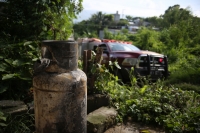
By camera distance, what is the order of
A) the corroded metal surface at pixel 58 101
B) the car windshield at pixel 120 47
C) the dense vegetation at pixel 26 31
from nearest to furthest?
the corroded metal surface at pixel 58 101, the dense vegetation at pixel 26 31, the car windshield at pixel 120 47

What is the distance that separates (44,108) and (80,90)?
0.39 meters

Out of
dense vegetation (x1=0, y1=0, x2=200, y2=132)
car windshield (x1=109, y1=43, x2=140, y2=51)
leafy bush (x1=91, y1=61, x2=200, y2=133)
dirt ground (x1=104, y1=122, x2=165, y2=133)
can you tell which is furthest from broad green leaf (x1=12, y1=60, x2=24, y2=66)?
car windshield (x1=109, y1=43, x2=140, y2=51)

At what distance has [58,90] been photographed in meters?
1.78

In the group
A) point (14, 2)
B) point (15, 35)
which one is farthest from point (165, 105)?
point (14, 2)

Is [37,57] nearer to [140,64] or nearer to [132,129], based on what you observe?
[132,129]

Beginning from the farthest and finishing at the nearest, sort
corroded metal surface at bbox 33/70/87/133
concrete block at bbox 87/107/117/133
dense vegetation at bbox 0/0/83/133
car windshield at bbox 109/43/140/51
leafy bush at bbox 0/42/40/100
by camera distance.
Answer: car windshield at bbox 109/43/140/51 < dense vegetation at bbox 0/0/83/133 < leafy bush at bbox 0/42/40/100 < concrete block at bbox 87/107/117/133 < corroded metal surface at bbox 33/70/87/133

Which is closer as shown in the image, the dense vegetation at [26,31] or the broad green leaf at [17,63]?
the broad green leaf at [17,63]

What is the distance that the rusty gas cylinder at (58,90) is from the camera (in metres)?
1.79

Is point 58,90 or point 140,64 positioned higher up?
point 58,90

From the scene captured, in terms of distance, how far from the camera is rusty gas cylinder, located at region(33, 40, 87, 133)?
1.79 meters

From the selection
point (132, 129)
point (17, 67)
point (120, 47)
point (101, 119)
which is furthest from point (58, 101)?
point (120, 47)

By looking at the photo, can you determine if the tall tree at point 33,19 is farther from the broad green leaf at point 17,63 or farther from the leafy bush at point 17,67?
the broad green leaf at point 17,63

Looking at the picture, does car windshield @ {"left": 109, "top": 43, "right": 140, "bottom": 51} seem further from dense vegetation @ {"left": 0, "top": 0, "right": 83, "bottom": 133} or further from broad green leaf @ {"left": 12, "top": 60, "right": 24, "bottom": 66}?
broad green leaf @ {"left": 12, "top": 60, "right": 24, "bottom": 66}

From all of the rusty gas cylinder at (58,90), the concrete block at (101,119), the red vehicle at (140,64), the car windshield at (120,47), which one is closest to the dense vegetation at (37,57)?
the concrete block at (101,119)
